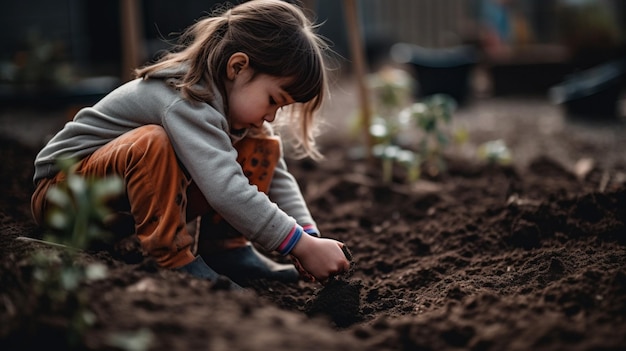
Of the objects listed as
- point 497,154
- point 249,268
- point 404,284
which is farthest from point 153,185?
point 497,154

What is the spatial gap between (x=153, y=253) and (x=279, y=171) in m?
0.62

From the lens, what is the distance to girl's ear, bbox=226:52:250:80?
7.03ft

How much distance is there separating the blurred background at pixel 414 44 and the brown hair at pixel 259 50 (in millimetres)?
2006

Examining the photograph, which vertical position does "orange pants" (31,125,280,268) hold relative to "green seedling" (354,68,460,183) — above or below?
above

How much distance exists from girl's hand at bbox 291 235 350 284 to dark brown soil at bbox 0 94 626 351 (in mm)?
60

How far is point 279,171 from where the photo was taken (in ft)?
8.27

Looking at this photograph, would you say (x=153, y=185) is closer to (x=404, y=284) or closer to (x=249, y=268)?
(x=249, y=268)

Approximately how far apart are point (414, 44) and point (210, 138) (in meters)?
10.0

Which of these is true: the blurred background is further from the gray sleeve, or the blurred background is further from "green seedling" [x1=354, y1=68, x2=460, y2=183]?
the gray sleeve

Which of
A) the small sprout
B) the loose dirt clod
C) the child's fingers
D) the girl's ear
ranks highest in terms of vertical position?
the girl's ear

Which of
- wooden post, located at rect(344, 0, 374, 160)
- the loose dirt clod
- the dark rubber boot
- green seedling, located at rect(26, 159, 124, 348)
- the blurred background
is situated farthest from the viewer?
the blurred background

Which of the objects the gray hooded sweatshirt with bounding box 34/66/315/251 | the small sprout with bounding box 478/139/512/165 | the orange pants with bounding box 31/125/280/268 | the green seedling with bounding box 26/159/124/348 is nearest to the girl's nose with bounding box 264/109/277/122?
the gray hooded sweatshirt with bounding box 34/66/315/251

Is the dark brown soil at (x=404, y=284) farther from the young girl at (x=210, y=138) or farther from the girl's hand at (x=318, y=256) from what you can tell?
the young girl at (x=210, y=138)

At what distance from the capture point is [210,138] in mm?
2080
